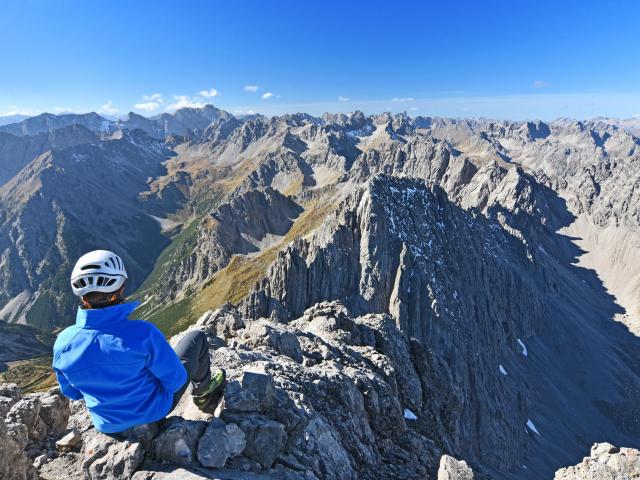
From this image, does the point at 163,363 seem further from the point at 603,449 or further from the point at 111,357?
the point at 603,449

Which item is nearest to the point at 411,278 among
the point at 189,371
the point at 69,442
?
the point at 189,371

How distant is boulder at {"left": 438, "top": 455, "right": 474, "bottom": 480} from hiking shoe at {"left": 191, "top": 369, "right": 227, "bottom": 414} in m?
10.7

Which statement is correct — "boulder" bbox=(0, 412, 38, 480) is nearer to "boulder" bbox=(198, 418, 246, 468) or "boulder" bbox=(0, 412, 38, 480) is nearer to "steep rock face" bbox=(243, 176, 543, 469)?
"boulder" bbox=(198, 418, 246, 468)

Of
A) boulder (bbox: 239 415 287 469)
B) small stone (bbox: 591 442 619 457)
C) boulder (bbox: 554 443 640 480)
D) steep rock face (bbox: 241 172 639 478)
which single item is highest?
boulder (bbox: 239 415 287 469)

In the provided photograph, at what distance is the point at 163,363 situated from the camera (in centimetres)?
952

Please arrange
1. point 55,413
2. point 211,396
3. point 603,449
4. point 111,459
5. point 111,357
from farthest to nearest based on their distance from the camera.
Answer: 1. point 603,449
2. point 55,413
3. point 211,396
4. point 111,459
5. point 111,357

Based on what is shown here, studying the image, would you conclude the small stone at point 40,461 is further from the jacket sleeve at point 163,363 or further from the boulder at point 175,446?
the jacket sleeve at point 163,363

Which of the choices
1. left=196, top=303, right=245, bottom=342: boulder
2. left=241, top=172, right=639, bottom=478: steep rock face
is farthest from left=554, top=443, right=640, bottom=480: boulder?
left=241, top=172, right=639, bottom=478: steep rock face

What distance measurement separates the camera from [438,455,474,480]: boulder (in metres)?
16.9

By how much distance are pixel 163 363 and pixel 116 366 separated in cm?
101

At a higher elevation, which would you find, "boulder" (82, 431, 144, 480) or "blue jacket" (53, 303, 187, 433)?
"blue jacket" (53, 303, 187, 433)

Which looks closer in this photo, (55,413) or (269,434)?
(269,434)

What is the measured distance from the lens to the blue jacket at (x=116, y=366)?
29.0 ft

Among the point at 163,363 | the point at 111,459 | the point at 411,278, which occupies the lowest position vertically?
the point at 411,278
